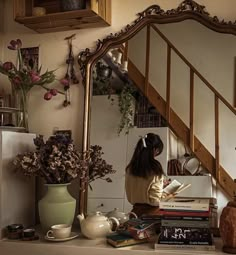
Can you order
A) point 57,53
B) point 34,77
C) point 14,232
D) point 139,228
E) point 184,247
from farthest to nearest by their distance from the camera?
point 57,53 < point 34,77 < point 14,232 < point 139,228 < point 184,247

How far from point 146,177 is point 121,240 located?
362 mm

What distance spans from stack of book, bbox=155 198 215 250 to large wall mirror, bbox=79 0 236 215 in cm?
28

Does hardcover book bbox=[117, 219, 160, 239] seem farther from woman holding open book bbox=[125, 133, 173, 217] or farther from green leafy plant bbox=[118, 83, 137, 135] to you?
green leafy plant bbox=[118, 83, 137, 135]

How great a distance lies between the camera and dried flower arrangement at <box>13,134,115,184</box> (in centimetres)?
167

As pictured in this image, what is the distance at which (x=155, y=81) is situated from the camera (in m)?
1.82

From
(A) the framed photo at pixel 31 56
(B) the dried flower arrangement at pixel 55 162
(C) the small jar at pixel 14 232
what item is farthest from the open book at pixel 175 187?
(A) the framed photo at pixel 31 56

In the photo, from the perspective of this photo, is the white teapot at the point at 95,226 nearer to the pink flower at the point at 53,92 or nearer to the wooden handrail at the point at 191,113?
the wooden handrail at the point at 191,113

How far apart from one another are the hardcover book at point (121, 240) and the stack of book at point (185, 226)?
0.10 meters

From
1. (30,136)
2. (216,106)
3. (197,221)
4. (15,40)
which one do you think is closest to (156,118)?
(216,106)

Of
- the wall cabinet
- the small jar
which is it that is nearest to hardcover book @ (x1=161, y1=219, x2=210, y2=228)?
the small jar

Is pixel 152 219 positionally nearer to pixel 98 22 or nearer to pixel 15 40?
pixel 98 22

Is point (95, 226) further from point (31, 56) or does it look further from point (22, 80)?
point (31, 56)

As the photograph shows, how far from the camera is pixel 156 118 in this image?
1.80 meters

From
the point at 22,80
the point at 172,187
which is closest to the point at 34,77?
the point at 22,80
